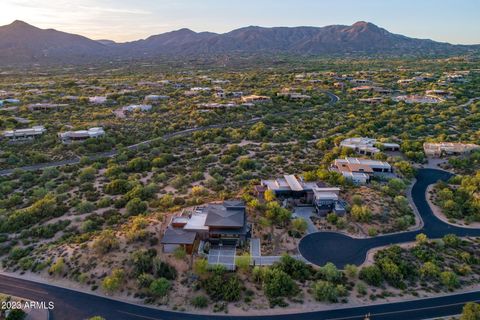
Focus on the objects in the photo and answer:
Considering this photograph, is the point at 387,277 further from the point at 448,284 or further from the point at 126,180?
the point at 126,180

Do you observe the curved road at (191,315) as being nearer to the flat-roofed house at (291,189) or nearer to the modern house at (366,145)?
the flat-roofed house at (291,189)

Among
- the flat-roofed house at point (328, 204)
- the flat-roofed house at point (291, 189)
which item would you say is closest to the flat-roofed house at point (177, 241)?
the flat-roofed house at point (291, 189)

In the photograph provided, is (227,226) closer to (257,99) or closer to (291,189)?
(291,189)

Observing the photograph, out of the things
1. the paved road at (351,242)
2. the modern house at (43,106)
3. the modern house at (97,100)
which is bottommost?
the paved road at (351,242)

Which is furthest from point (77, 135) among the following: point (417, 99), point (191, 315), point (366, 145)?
point (417, 99)

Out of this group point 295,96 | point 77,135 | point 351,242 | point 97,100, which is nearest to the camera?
Result: point 351,242

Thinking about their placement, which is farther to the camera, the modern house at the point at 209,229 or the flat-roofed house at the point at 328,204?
the flat-roofed house at the point at 328,204
